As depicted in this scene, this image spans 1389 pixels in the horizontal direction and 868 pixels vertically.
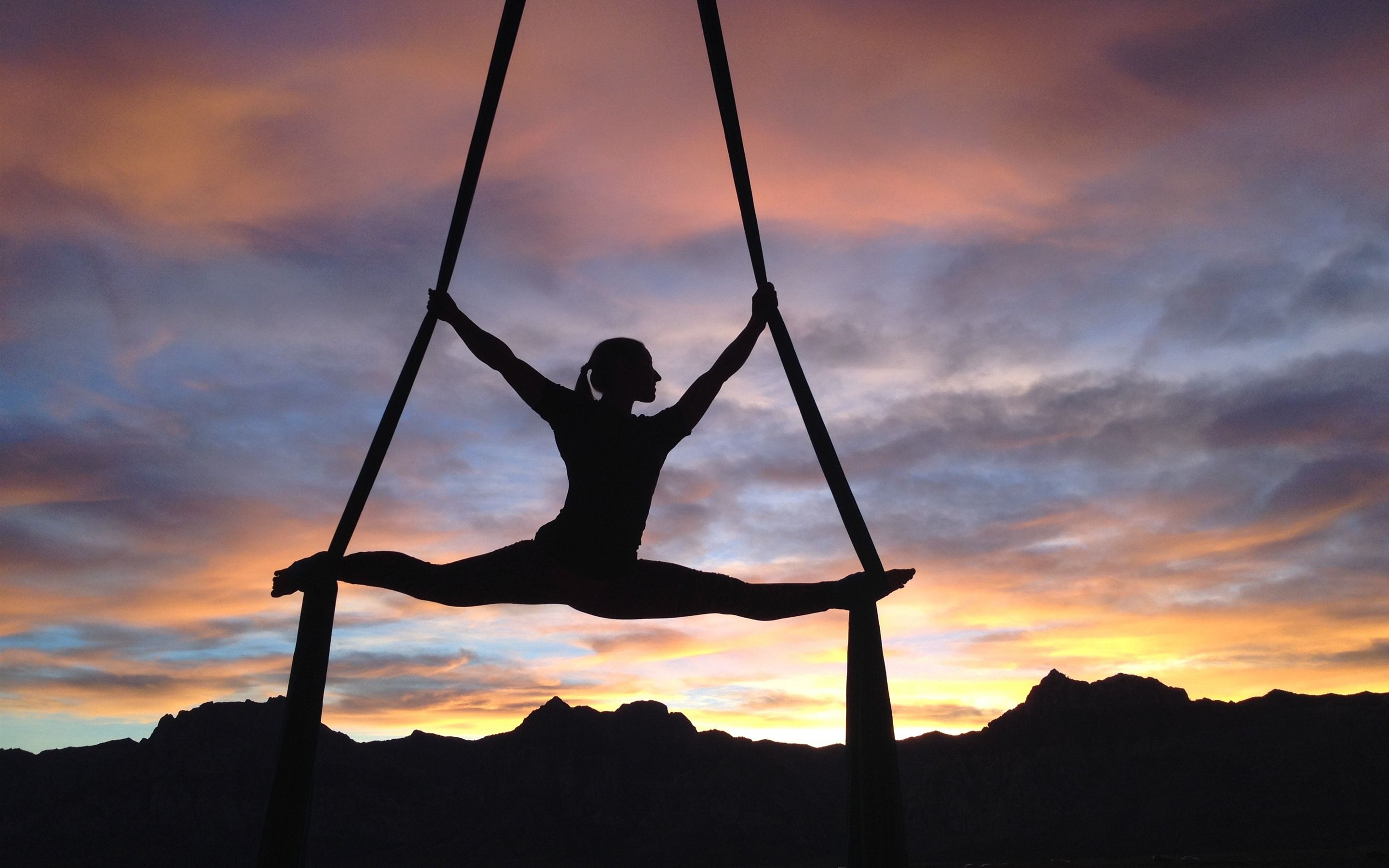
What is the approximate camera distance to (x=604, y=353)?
223 inches

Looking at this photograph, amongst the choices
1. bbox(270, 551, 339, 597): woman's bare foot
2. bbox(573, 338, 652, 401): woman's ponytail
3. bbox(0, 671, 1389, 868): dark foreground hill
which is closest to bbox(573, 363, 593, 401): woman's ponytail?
bbox(573, 338, 652, 401): woman's ponytail

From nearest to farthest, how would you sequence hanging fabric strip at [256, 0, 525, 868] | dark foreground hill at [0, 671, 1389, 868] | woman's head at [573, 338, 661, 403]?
hanging fabric strip at [256, 0, 525, 868] → woman's head at [573, 338, 661, 403] → dark foreground hill at [0, 671, 1389, 868]

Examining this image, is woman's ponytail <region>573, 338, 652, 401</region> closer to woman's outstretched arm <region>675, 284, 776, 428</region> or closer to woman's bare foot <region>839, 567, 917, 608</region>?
woman's outstretched arm <region>675, 284, 776, 428</region>

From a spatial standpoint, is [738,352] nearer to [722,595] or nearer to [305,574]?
[722,595]

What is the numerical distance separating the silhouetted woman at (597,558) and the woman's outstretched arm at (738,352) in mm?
25

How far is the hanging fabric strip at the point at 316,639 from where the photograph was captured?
4754 millimetres

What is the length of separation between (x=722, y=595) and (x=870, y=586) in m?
0.77

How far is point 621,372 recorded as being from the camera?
5.61 metres

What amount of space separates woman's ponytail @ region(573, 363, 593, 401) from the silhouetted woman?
0.02m

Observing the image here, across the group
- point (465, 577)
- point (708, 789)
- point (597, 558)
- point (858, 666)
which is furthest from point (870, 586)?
point (708, 789)

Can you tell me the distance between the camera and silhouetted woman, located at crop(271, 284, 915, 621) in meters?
4.95

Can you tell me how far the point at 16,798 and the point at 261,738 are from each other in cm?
3836

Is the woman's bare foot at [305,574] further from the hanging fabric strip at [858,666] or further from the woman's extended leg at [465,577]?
the hanging fabric strip at [858,666]

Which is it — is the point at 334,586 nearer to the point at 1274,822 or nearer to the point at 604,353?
the point at 604,353
